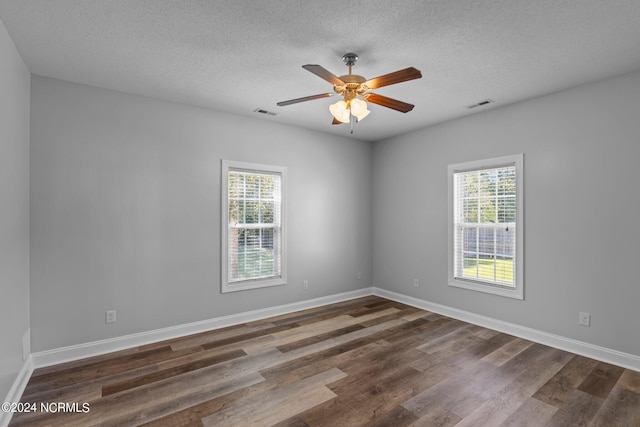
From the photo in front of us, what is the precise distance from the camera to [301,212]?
187 inches

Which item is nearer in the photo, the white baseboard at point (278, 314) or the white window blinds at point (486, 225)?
the white baseboard at point (278, 314)

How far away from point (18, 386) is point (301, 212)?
3.36 m

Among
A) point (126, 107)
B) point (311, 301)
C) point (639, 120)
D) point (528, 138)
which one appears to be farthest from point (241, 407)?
point (639, 120)

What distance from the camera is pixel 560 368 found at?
2.88 metres

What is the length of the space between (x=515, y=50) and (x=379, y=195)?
317 centimetres

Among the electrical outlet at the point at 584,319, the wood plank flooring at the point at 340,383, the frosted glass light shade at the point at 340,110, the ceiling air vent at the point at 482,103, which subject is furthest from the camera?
the ceiling air vent at the point at 482,103

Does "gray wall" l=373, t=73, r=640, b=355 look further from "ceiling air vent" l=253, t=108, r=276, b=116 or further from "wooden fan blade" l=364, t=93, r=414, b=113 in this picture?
"ceiling air vent" l=253, t=108, r=276, b=116

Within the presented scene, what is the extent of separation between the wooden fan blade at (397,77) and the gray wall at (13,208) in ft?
8.57

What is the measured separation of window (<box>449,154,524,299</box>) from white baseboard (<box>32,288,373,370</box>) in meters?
2.13

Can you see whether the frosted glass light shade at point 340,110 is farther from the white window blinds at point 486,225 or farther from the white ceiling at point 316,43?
the white window blinds at point 486,225

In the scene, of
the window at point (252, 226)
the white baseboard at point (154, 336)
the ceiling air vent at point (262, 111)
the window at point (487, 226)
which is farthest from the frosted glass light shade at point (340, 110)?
the white baseboard at point (154, 336)

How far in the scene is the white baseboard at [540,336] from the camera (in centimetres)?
293

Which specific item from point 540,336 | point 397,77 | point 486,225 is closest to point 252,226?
point 397,77

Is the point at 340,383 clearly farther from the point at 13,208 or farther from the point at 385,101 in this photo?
the point at 13,208
